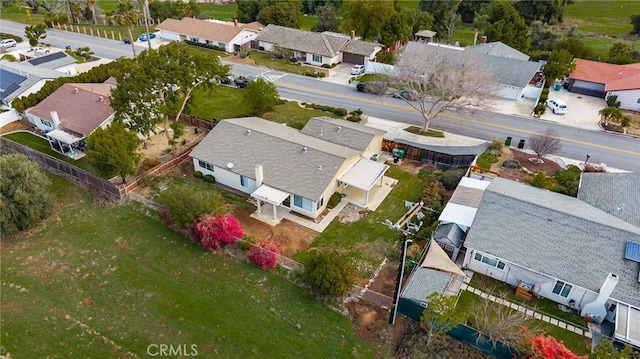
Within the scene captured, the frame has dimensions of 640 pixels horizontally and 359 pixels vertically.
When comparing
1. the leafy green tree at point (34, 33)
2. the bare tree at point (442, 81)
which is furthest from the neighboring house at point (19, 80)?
the bare tree at point (442, 81)

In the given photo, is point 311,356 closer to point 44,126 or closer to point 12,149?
point 12,149

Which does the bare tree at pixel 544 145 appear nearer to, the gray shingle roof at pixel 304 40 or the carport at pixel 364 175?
the carport at pixel 364 175

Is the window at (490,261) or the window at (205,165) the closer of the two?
the window at (490,261)

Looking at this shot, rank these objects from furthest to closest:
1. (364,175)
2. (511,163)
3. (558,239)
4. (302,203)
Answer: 1. (511,163)
2. (364,175)
3. (302,203)
4. (558,239)

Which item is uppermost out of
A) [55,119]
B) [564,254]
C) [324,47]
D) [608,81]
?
[324,47]

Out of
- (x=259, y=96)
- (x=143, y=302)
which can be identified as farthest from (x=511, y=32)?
(x=143, y=302)

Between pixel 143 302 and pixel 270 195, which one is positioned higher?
pixel 270 195

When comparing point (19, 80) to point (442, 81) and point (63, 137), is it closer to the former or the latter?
point (63, 137)
